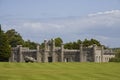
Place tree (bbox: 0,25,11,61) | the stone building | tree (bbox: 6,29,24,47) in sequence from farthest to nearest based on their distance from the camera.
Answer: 1. tree (bbox: 6,29,24,47)
2. the stone building
3. tree (bbox: 0,25,11,61)

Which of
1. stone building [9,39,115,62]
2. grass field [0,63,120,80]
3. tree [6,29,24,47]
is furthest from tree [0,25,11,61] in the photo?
grass field [0,63,120,80]

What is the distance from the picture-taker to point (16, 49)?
3639 inches

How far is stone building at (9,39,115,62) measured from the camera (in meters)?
84.9

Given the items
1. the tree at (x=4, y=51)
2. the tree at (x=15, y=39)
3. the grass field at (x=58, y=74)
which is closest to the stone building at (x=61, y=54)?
the tree at (x=4, y=51)

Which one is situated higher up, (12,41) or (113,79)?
(12,41)

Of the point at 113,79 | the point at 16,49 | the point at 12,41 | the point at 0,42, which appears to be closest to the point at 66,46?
the point at 12,41

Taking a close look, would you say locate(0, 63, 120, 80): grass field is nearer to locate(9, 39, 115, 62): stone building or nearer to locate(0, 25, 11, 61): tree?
locate(0, 25, 11, 61): tree

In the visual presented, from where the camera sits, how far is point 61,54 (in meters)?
86.6

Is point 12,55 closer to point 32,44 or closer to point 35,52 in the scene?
point 35,52

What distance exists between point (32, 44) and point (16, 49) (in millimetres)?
43076

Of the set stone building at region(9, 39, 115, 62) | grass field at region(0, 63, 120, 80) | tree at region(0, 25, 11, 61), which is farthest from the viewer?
stone building at region(9, 39, 115, 62)

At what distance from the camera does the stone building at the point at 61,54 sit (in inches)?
3344

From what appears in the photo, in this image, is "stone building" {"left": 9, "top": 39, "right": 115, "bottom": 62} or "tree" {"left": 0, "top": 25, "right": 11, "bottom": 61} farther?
"stone building" {"left": 9, "top": 39, "right": 115, "bottom": 62}

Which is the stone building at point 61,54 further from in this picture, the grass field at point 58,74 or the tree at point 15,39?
the grass field at point 58,74
